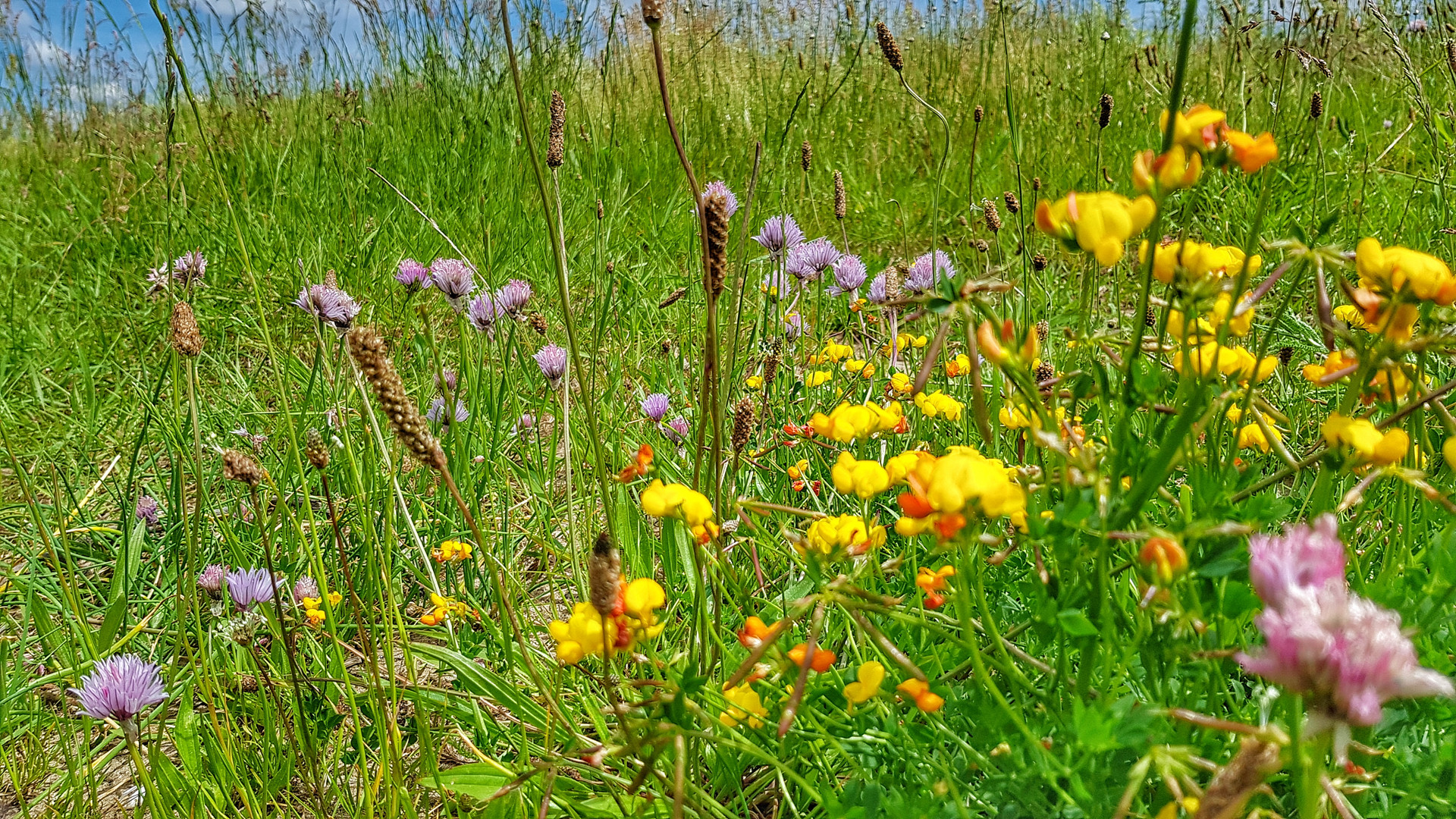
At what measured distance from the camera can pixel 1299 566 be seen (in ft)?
1.42

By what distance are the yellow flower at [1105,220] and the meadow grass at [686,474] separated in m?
0.04

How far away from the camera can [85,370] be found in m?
2.33

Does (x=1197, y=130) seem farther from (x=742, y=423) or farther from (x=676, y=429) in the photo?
(x=676, y=429)

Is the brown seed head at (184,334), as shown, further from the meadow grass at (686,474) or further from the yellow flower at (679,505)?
the yellow flower at (679,505)

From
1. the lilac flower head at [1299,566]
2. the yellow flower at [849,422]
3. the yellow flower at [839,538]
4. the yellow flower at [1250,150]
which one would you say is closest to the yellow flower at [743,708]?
the yellow flower at [839,538]

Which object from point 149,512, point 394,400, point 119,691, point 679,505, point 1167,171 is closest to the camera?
point 1167,171

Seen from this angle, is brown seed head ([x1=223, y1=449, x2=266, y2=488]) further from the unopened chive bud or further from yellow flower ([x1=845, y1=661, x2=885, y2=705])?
the unopened chive bud

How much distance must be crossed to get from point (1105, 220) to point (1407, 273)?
0.69 feet

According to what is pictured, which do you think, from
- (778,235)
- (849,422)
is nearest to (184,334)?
(849,422)

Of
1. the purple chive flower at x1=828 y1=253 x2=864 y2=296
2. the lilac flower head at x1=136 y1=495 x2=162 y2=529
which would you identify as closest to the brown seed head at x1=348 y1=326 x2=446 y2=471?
the lilac flower head at x1=136 y1=495 x2=162 y2=529

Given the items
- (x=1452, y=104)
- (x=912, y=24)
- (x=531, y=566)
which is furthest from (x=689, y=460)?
(x=912, y=24)

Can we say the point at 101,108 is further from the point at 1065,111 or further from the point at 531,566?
the point at 1065,111

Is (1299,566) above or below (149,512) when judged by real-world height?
above

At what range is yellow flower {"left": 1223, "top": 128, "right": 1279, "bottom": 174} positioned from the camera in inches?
24.3
